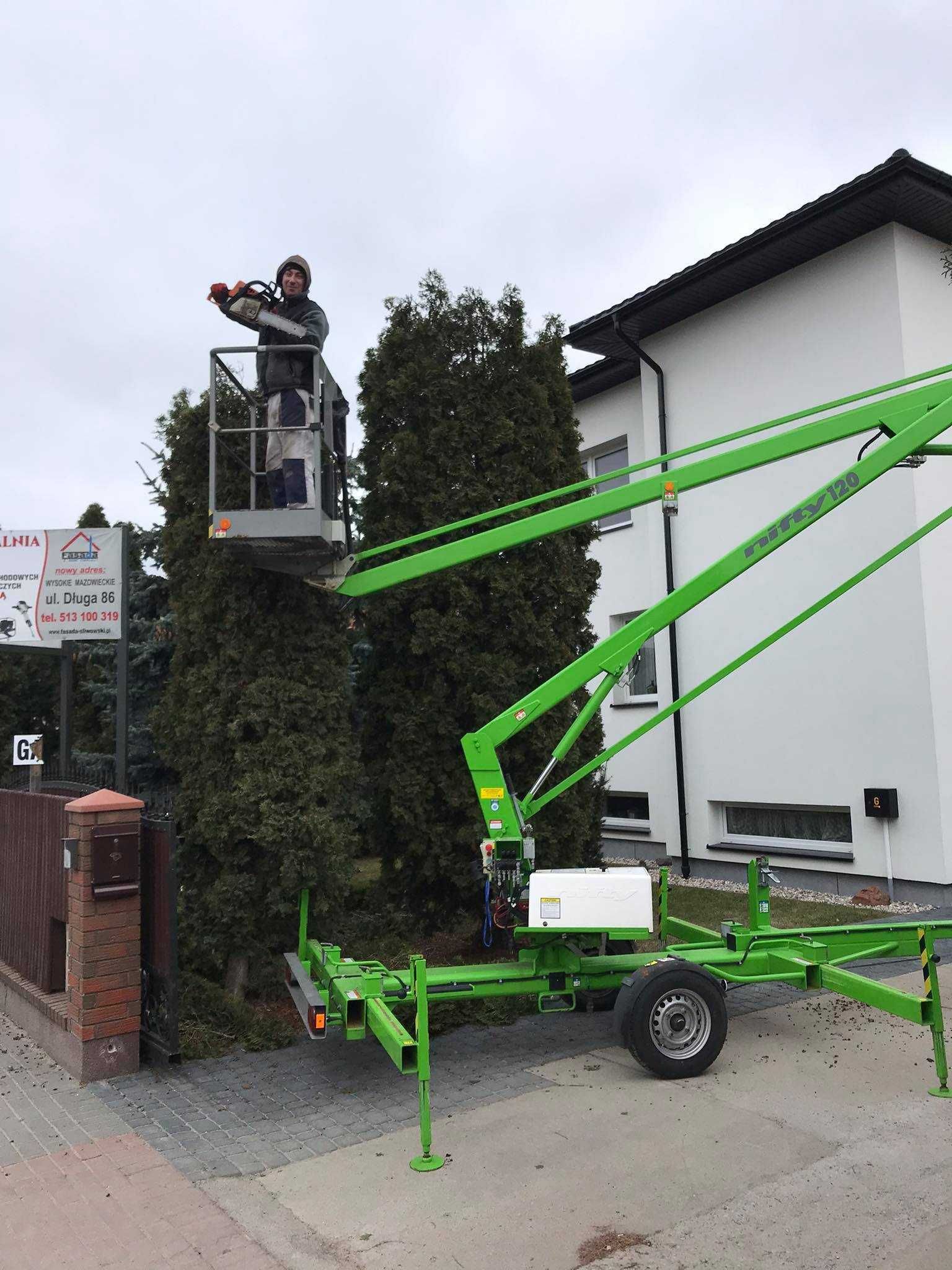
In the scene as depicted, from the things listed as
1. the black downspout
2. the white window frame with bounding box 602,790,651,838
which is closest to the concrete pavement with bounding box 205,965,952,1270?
the black downspout

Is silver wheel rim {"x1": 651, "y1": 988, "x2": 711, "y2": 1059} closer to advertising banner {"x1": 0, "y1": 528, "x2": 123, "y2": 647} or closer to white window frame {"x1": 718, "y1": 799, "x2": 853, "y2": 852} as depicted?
advertising banner {"x1": 0, "y1": 528, "x2": 123, "y2": 647}

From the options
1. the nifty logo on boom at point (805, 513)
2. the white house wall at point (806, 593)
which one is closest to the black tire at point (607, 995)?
the nifty logo on boom at point (805, 513)

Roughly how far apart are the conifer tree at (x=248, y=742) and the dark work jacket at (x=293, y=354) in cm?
95

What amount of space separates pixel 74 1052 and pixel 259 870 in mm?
1673

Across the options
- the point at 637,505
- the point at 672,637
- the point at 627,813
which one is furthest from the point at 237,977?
the point at 627,813

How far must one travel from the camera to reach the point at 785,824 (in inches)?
495

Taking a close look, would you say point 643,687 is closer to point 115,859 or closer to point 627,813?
point 627,813

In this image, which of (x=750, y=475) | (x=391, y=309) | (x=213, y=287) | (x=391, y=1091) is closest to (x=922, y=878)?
(x=750, y=475)

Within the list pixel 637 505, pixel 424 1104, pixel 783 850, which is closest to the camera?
pixel 424 1104

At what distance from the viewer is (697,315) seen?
13773 mm

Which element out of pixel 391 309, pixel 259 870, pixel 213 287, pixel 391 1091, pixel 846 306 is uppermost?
pixel 846 306

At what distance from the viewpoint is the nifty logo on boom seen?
6812 millimetres

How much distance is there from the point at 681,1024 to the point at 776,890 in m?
6.55

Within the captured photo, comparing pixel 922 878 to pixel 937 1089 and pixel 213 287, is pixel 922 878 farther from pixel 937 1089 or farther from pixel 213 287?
pixel 213 287
